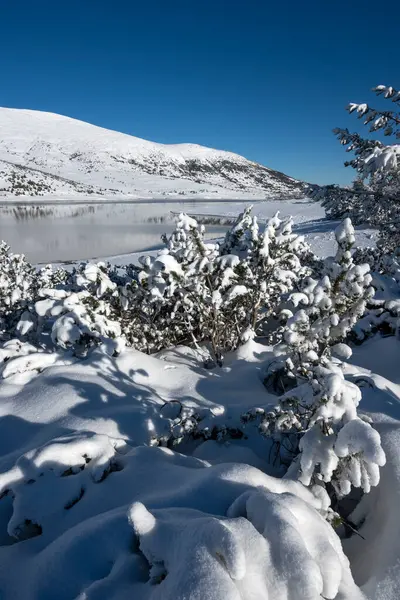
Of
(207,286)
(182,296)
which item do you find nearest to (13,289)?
(182,296)

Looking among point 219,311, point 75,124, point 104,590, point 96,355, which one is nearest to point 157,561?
point 104,590

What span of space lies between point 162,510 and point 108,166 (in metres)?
138

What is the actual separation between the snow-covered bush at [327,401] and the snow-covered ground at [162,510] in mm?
245

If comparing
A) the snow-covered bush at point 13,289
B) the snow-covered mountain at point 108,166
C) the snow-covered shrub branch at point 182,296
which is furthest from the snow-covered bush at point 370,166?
the snow-covered mountain at point 108,166

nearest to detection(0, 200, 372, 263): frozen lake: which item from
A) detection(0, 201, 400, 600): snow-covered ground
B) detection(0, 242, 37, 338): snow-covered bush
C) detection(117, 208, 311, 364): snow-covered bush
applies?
detection(0, 242, 37, 338): snow-covered bush

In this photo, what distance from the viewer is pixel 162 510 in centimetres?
188

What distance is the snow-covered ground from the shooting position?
4.80ft

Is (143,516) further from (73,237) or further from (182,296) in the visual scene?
(73,237)

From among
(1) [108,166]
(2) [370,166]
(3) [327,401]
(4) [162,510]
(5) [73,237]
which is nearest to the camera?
(4) [162,510]

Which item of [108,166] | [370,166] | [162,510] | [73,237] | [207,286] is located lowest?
[162,510]

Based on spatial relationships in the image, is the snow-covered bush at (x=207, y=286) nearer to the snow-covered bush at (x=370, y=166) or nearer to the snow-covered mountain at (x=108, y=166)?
the snow-covered bush at (x=370, y=166)

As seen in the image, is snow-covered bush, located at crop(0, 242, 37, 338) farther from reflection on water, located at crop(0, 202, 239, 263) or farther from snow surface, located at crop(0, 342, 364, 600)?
reflection on water, located at crop(0, 202, 239, 263)

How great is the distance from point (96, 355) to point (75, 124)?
19570cm

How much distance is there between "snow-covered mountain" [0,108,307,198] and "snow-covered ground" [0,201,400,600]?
69.3m
